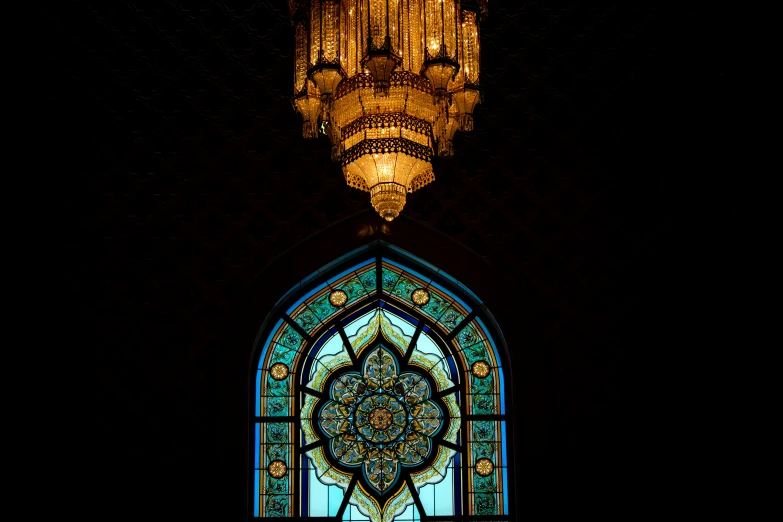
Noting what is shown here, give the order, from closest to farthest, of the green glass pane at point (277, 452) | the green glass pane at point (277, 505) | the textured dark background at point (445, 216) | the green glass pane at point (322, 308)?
the textured dark background at point (445, 216) → the green glass pane at point (277, 505) → the green glass pane at point (277, 452) → the green glass pane at point (322, 308)

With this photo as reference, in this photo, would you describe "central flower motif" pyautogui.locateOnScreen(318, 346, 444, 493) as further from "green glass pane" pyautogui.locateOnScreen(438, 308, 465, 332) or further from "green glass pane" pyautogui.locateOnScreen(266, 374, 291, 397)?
"green glass pane" pyautogui.locateOnScreen(438, 308, 465, 332)

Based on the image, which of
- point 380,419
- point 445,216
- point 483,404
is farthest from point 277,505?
point 445,216

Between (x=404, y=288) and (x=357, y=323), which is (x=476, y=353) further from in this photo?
(x=357, y=323)

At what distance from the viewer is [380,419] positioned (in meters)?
7.26

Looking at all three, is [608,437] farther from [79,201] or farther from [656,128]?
[79,201]

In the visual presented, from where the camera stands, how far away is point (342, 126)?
17.8 feet

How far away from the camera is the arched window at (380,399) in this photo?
7.12 metres

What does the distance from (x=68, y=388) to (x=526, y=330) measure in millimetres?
2848

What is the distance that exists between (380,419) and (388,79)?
2.80 m

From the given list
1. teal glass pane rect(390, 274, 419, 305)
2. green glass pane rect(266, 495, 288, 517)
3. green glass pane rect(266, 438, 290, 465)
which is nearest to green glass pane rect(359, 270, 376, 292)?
teal glass pane rect(390, 274, 419, 305)

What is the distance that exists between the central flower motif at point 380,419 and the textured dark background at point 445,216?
0.60 metres

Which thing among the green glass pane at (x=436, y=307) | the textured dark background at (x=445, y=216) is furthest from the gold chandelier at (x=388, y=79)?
the green glass pane at (x=436, y=307)

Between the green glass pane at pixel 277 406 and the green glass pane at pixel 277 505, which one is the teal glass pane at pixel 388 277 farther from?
the green glass pane at pixel 277 505

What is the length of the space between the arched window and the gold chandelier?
6.75 ft
